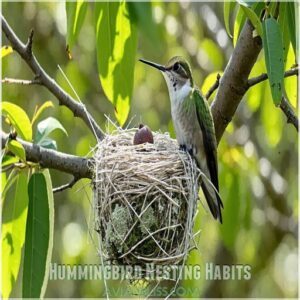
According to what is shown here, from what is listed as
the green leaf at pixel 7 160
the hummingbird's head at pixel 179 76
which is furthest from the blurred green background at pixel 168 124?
the green leaf at pixel 7 160

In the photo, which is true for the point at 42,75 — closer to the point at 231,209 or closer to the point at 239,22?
the point at 239,22

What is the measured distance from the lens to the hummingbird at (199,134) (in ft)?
12.7

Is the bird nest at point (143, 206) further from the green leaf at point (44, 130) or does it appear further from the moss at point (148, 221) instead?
the green leaf at point (44, 130)

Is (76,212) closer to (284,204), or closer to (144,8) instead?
(284,204)

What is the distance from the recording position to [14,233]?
3.73m

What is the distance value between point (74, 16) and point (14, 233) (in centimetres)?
116

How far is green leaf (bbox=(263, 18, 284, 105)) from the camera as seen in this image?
2631 mm

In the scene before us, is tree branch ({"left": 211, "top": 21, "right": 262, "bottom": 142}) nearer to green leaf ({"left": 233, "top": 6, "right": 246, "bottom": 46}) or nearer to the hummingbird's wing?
green leaf ({"left": 233, "top": 6, "right": 246, "bottom": 46})

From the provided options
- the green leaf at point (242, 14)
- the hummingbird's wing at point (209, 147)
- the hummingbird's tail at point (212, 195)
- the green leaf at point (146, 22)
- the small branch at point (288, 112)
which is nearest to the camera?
the green leaf at point (146, 22)

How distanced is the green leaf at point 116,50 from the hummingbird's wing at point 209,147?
50cm

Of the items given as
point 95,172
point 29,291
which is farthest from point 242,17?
point 29,291

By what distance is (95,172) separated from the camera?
3506 millimetres

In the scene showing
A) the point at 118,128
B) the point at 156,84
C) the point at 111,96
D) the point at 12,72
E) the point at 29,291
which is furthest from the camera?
the point at 156,84

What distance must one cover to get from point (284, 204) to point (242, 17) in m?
3.37
